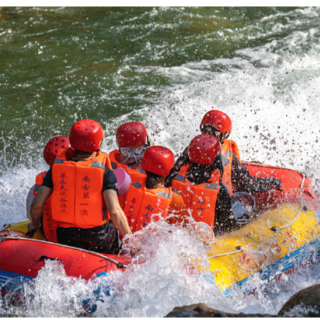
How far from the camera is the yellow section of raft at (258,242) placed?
13.4ft

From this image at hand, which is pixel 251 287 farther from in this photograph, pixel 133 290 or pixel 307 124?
pixel 307 124

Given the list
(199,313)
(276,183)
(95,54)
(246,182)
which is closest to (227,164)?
(246,182)

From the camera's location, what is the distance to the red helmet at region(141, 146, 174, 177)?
4.04 m

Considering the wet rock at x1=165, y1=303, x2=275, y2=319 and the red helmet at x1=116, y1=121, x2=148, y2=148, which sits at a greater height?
the red helmet at x1=116, y1=121, x2=148, y2=148

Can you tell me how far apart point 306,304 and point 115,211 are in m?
1.88

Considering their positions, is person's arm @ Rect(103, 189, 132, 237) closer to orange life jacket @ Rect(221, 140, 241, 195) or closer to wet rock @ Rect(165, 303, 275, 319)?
wet rock @ Rect(165, 303, 275, 319)

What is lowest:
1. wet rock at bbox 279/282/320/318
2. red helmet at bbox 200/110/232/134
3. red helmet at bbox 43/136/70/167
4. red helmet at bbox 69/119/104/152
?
wet rock at bbox 279/282/320/318

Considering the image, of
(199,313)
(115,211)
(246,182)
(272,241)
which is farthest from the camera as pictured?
(246,182)

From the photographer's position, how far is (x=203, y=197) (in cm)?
421

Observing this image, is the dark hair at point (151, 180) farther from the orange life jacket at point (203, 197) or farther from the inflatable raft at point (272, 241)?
the inflatable raft at point (272, 241)

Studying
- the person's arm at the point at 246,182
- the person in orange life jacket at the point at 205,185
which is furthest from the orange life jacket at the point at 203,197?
the person's arm at the point at 246,182

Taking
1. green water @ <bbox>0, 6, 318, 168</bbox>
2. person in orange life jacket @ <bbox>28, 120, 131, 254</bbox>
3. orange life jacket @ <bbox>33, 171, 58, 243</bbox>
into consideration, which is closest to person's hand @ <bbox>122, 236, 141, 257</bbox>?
person in orange life jacket @ <bbox>28, 120, 131, 254</bbox>

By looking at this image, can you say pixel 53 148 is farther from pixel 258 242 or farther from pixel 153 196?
pixel 258 242

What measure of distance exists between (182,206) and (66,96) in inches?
225
